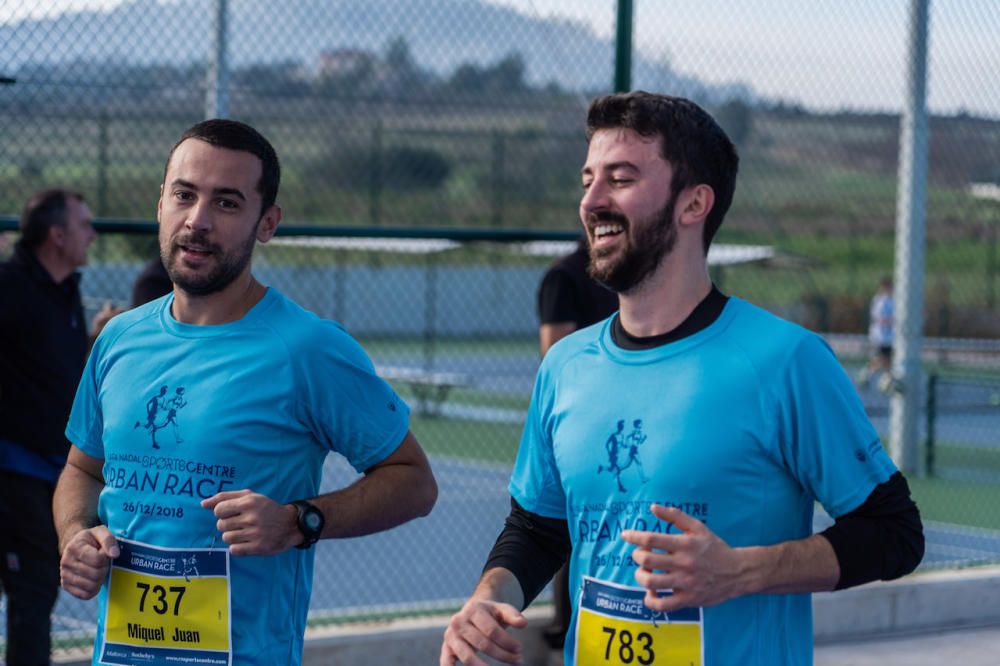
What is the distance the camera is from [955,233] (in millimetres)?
13039

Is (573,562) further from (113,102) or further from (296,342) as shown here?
(113,102)

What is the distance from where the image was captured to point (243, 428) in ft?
10.2

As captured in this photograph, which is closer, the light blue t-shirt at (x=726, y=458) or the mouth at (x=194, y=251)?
the light blue t-shirt at (x=726, y=458)

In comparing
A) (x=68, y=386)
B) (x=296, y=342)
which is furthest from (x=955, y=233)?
(x=296, y=342)

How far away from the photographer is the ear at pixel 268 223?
3.34 meters

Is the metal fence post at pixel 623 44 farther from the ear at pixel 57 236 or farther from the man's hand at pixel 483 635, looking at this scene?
the man's hand at pixel 483 635

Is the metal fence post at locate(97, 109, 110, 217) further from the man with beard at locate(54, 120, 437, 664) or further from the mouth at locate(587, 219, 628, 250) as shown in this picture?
the mouth at locate(587, 219, 628, 250)

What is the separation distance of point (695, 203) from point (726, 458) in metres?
0.52

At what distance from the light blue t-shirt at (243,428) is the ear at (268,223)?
0.17 m

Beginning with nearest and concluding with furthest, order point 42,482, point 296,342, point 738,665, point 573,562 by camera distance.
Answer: point 738,665
point 573,562
point 296,342
point 42,482

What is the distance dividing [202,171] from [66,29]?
3123 millimetres

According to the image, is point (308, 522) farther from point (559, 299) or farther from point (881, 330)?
point (881, 330)

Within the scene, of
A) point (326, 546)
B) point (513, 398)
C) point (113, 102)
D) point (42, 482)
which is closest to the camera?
point (42, 482)

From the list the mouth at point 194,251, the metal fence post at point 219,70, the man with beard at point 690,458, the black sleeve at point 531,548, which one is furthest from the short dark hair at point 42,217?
the man with beard at point 690,458
